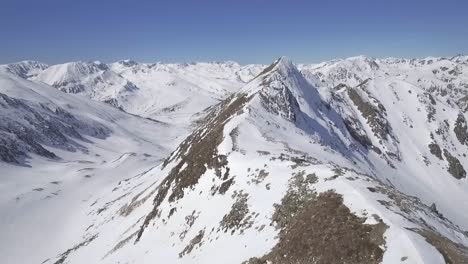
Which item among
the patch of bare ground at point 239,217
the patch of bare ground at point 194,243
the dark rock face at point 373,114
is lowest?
the patch of bare ground at point 194,243

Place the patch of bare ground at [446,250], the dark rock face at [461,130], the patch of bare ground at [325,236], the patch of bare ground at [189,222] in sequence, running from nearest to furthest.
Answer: the patch of bare ground at [446,250] < the patch of bare ground at [325,236] < the patch of bare ground at [189,222] < the dark rock face at [461,130]

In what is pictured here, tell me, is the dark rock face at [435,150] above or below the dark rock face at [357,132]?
below

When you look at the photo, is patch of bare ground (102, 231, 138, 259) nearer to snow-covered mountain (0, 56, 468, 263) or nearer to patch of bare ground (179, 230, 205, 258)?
snow-covered mountain (0, 56, 468, 263)

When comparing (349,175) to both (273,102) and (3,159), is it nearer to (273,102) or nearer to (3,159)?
(273,102)

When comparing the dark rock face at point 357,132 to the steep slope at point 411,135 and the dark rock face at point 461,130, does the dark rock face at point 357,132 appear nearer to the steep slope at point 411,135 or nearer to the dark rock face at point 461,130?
the steep slope at point 411,135

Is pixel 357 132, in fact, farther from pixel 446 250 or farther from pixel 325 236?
pixel 446 250

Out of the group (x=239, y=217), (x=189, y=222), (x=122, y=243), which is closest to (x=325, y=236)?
(x=239, y=217)

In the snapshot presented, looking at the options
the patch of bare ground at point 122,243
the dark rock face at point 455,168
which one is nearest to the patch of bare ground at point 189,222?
the patch of bare ground at point 122,243
